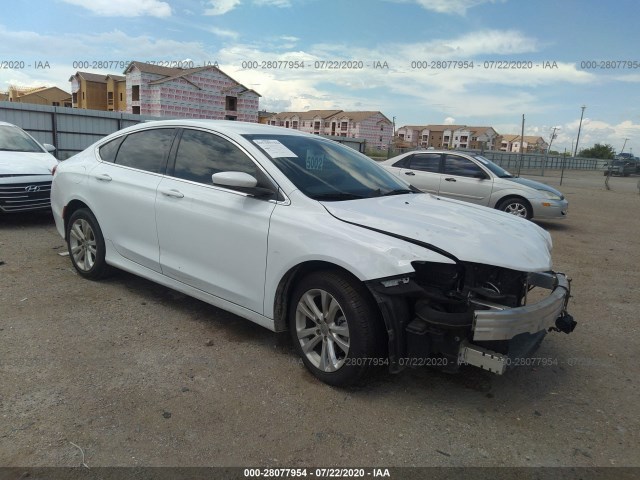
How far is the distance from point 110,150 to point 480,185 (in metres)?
7.58

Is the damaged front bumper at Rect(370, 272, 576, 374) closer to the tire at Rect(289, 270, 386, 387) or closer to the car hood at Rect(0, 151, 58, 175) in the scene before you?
the tire at Rect(289, 270, 386, 387)

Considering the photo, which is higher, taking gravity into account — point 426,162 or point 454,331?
point 426,162

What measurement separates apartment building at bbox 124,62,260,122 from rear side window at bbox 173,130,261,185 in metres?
59.6

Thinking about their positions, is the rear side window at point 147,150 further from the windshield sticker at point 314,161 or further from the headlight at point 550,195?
the headlight at point 550,195

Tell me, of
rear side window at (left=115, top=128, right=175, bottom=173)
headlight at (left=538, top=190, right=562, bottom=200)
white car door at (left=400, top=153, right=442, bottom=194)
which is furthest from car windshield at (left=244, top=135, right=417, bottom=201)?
headlight at (left=538, top=190, right=562, bottom=200)

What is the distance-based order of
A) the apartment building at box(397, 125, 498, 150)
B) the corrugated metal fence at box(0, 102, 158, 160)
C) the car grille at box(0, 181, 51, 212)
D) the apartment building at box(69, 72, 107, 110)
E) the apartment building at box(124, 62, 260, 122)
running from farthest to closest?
1. the apartment building at box(397, 125, 498, 150)
2. the apartment building at box(69, 72, 107, 110)
3. the apartment building at box(124, 62, 260, 122)
4. the corrugated metal fence at box(0, 102, 158, 160)
5. the car grille at box(0, 181, 51, 212)

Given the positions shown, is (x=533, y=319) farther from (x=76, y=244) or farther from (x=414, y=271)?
(x=76, y=244)

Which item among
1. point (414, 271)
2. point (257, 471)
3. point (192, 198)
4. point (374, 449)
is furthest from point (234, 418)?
point (192, 198)

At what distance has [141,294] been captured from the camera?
4680 mm

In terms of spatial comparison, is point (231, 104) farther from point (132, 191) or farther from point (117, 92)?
point (132, 191)

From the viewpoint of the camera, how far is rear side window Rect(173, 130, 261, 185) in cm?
363

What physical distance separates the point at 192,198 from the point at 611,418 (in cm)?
326

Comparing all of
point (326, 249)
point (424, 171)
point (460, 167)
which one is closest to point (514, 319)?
point (326, 249)

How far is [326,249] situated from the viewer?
9.77 feet
